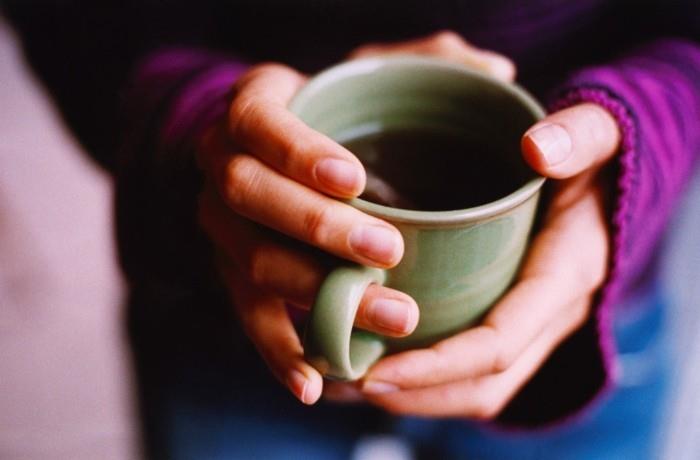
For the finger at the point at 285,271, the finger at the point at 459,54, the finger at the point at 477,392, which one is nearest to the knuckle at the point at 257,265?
the finger at the point at 285,271

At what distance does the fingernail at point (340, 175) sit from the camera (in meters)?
0.39

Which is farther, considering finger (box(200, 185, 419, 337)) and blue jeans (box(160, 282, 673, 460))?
blue jeans (box(160, 282, 673, 460))

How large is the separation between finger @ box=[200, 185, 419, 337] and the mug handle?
0.02 meters

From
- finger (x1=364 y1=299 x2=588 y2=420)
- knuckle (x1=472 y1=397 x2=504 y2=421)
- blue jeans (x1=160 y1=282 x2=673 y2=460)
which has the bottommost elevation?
blue jeans (x1=160 y1=282 x2=673 y2=460)

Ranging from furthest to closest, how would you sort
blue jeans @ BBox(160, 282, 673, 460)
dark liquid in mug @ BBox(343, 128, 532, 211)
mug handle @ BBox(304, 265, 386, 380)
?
blue jeans @ BBox(160, 282, 673, 460) < dark liquid in mug @ BBox(343, 128, 532, 211) < mug handle @ BBox(304, 265, 386, 380)

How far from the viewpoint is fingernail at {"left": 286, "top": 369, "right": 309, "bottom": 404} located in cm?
43

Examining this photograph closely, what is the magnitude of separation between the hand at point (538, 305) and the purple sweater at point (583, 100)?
0.02 meters

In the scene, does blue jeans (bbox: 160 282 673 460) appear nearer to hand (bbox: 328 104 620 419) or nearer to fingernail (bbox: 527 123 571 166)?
hand (bbox: 328 104 620 419)

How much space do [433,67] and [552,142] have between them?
0.11 m

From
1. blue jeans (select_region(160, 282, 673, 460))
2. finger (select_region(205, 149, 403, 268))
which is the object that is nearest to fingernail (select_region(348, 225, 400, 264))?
finger (select_region(205, 149, 403, 268))

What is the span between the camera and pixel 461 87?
49 centimetres

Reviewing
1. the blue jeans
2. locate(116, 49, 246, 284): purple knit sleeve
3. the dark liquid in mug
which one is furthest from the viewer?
the blue jeans

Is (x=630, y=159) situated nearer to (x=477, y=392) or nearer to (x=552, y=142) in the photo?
(x=552, y=142)

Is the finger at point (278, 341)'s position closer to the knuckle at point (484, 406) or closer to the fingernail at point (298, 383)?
the fingernail at point (298, 383)
